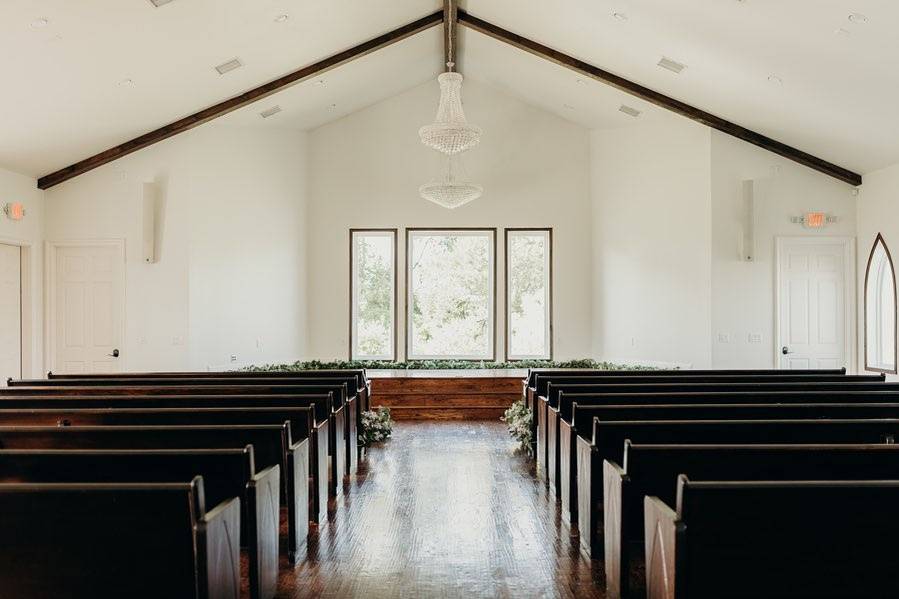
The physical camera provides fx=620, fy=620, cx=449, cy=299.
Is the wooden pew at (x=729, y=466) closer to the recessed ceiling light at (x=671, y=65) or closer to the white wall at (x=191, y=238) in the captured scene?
the recessed ceiling light at (x=671, y=65)

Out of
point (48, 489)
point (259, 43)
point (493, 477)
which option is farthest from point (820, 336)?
point (48, 489)

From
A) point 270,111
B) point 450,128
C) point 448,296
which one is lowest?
point 448,296

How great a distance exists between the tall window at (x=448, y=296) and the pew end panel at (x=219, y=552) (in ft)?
25.2

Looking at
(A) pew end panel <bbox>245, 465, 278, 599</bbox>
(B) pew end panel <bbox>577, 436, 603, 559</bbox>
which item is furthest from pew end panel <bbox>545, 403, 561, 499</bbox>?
(A) pew end panel <bbox>245, 465, 278, 599</bbox>

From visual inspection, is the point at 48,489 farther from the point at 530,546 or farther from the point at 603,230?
the point at 603,230

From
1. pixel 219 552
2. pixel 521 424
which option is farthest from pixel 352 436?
pixel 219 552

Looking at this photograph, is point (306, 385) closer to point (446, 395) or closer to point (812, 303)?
point (446, 395)

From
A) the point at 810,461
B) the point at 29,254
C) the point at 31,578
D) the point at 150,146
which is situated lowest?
the point at 31,578

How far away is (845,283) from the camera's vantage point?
753 centimetres

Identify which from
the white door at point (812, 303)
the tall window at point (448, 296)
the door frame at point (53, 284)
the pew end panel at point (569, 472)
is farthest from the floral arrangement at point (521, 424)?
the door frame at point (53, 284)

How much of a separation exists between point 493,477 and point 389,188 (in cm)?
617

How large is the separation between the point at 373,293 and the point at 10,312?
183 inches

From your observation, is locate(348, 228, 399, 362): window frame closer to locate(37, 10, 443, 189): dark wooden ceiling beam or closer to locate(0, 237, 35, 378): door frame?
locate(37, 10, 443, 189): dark wooden ceiling beam

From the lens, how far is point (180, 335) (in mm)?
7188
